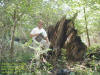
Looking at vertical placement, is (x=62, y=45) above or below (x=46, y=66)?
above

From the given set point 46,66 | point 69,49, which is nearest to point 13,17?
point 69,49

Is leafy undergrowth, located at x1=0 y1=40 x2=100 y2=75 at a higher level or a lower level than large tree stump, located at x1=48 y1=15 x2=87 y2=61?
lower

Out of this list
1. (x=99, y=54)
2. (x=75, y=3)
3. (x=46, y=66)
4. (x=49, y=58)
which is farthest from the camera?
(x=75, y=3)

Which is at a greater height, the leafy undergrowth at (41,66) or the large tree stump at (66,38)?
the large tree stump at (66,38)

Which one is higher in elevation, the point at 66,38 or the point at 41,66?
the point at 66,38

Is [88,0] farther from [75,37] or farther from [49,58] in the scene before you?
[49,58]

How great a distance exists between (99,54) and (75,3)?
4.21 meters

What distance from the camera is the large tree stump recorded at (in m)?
9.53

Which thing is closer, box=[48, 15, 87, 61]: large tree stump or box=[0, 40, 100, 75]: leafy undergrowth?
box=[0, 40, 100, 75]: leafy undergrowth

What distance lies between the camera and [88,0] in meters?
12.0

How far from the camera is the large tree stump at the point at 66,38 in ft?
31.3

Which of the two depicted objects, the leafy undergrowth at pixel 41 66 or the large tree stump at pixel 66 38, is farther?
the large tree stump at pixel 66 38

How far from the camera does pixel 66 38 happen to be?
9.71m

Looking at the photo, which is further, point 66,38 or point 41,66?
point 66,38
